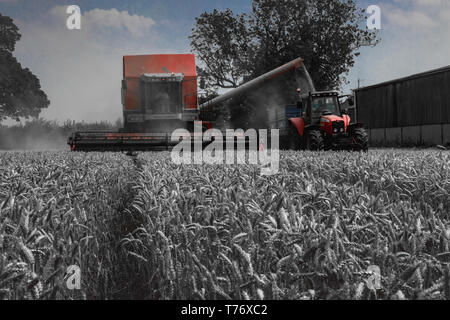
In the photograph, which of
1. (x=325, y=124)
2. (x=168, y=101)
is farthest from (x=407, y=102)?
(x=168, y=101)

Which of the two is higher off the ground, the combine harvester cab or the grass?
the combine harvester cab

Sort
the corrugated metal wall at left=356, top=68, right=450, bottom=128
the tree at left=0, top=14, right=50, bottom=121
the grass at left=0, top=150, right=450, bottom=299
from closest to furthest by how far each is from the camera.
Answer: the grass at left=0, top=150, right=450, bottom=299, the corrugated metal wall at left=356, top=68, right=450, bottom=128, the tree at left=0, top=14, right=50, bottom=121

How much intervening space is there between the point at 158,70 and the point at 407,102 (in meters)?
15.0

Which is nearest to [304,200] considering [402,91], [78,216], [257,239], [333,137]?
[257,239]

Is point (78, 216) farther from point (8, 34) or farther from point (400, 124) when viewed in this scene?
point (8, 34)

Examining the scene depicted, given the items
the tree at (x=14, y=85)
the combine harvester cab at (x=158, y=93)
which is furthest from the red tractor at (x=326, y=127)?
the tree at (x=14, y=85)

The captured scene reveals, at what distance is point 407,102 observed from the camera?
2631cm

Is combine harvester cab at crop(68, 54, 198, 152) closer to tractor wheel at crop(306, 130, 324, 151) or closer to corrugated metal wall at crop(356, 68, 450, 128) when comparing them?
tractor wheel at crop(306, 130, 324, 151)

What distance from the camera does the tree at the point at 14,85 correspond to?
125 ft

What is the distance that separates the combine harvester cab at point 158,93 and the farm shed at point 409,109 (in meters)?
13.2

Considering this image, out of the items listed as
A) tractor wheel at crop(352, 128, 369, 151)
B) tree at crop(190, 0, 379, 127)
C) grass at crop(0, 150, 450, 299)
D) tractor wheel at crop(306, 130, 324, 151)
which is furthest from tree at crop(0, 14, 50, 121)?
grass at crop(0, 150, 450, 299)

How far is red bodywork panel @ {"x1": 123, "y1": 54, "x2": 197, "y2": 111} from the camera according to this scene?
58.9 feet

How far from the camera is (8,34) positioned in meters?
39.4

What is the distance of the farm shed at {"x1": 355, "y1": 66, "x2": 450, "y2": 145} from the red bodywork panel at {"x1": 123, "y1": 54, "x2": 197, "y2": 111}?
13.2 metres
